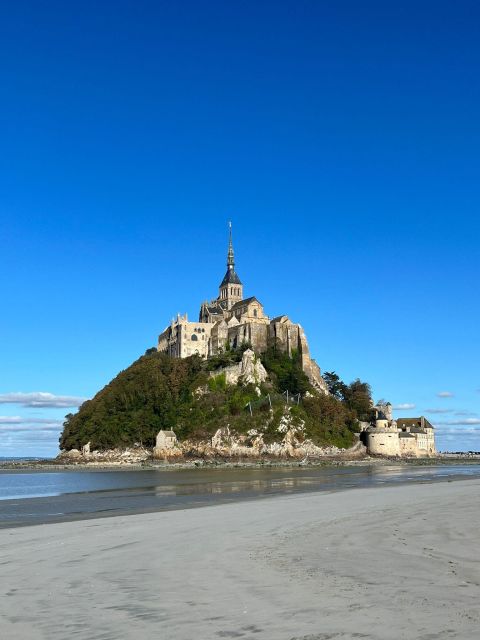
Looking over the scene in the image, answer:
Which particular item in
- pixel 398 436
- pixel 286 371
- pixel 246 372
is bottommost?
pixel 398 436

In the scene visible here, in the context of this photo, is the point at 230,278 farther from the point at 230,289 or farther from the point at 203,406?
the point at 203,406

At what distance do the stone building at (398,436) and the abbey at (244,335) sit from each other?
9973 millimetres

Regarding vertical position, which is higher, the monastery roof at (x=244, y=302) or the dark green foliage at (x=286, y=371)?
the monastery roof at (x=244, y=302)

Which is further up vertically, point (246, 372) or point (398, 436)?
point (246, 372)

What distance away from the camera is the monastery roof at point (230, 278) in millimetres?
117500

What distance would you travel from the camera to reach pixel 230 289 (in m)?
116

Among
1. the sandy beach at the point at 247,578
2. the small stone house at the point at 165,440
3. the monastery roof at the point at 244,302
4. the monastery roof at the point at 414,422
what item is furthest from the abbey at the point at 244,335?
the sandy beach at the point at 247,578

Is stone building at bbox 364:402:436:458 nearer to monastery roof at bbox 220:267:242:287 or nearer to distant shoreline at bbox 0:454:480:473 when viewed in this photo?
distant shoreline at bbox 0:454:480:473

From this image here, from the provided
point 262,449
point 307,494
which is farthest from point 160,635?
point 262,449

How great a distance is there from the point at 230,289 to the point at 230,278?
274 cm

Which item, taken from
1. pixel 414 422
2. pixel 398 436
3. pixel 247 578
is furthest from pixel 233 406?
pixel 247 578

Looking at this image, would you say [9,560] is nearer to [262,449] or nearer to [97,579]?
[97,579]

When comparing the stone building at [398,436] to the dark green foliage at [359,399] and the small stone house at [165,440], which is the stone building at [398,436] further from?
the small stone house at [165,440]

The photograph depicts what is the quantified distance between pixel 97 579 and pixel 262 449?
250 feet
